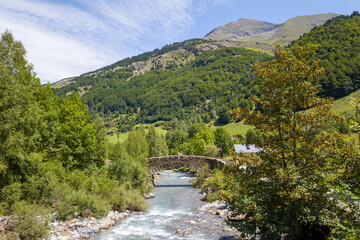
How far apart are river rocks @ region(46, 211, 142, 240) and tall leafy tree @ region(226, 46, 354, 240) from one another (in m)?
13.9

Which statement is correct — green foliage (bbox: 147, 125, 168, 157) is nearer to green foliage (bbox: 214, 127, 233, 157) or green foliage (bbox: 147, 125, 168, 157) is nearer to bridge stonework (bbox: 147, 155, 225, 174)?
green foliage (bbox: 214, 127, 233, 157)

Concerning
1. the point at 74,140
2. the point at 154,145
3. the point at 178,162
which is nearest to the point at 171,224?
the point at 74,140

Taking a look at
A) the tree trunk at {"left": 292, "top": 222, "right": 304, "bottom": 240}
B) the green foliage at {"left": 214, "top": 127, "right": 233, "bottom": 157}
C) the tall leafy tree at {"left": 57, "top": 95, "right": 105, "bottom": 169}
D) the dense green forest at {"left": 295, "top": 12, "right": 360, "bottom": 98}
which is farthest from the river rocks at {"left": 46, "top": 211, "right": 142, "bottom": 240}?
the dense green forest at {"left": 295, "top": 12, "right": 360, "bottom": 98}

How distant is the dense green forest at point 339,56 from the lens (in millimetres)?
95250

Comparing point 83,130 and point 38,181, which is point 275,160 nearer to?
point 38,181

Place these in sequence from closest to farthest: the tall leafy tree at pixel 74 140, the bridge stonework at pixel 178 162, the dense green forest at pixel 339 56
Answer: the tall leafy tree at pixel 74 140, the bridge stonework at pixel 178 162, the dense green forest at pixel 339 56

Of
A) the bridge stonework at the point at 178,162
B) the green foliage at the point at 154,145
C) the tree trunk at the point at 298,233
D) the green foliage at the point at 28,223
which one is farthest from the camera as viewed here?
the green foliage at the point at 154,145

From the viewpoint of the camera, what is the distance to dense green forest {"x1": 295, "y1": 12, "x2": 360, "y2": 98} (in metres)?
95.2

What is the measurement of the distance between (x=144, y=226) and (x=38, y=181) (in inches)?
408

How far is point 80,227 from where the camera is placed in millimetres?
20297

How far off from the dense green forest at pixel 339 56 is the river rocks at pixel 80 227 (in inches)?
2845

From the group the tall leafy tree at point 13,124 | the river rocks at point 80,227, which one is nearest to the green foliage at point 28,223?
the river rocks at point 80,227

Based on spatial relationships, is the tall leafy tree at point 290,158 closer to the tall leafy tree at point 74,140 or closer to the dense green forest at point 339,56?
the tall leafy tree at point 74,140

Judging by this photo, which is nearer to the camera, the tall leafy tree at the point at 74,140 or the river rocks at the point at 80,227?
the river rocks at the point at 80,227
